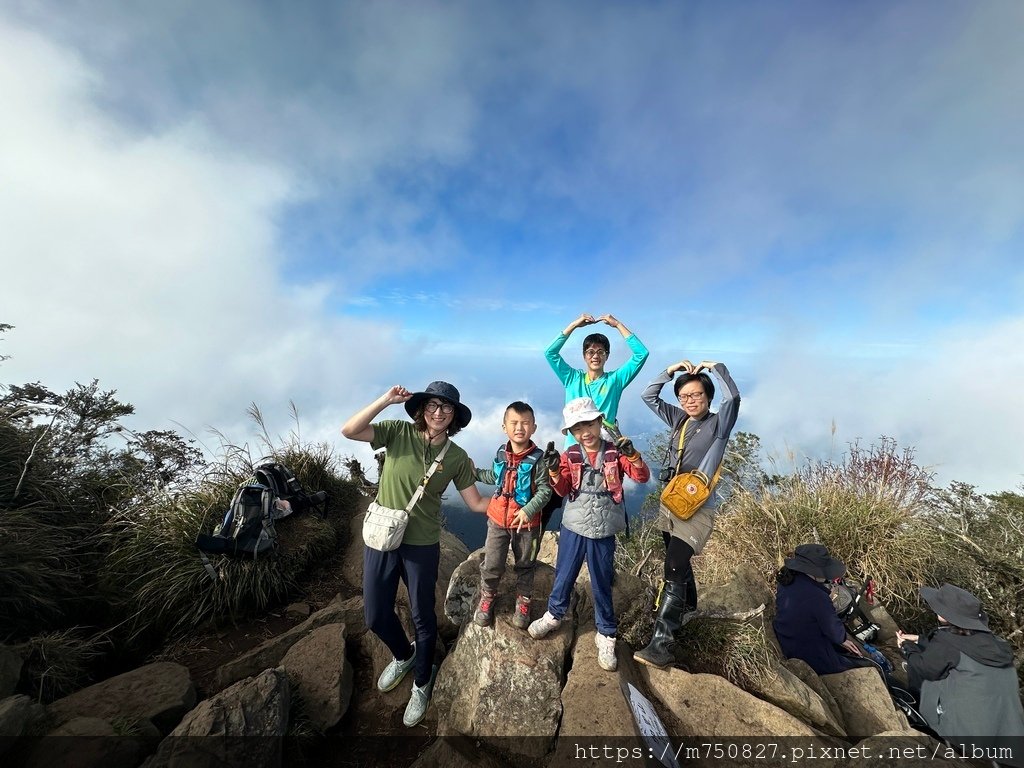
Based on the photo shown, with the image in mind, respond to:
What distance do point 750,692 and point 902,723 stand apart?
1.85 m


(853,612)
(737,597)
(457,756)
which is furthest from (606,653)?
(853,612)

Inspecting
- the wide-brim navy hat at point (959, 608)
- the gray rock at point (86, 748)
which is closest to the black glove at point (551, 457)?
the gray rock at point (86, 748)

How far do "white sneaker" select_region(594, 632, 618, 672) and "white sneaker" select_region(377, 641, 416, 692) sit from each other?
80.1 inches

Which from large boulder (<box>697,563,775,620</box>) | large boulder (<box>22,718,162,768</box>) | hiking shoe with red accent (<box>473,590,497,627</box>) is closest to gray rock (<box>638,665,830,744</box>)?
large boulder (<box>697,563,775,620</box>)

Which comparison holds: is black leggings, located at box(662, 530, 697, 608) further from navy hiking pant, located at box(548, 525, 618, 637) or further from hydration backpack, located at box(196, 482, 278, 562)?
hydration backpack, located at box(196, 482, 278, 562)

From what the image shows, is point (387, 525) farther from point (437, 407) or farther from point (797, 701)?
point (797, 701)

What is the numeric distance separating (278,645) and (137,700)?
128cm

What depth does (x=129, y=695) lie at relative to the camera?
3.87 metres

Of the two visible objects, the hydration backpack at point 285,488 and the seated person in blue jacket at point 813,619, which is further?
the hydration backpack at point 285,488

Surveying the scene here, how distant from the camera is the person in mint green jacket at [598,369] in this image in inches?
199

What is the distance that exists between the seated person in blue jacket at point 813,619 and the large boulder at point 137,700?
266 inches

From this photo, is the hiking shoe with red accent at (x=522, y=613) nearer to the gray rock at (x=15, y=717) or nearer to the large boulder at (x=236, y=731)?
the large boulder at (x=236, y=731)

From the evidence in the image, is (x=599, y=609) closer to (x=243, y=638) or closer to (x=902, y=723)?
(x=902, y=723)

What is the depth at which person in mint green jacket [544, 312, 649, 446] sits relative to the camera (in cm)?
505
